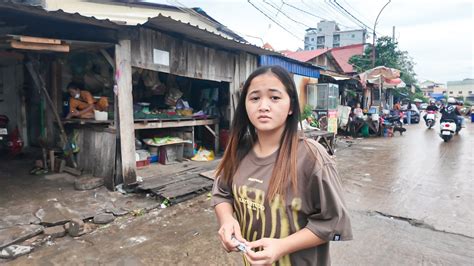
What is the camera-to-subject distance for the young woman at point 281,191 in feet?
4.03

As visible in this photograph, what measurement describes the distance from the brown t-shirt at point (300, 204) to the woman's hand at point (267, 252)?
0.37ft

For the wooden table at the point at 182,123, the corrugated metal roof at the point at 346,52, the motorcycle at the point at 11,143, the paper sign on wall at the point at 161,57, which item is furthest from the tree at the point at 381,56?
the motorcycle at the point at 11,143

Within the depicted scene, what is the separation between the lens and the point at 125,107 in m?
5.36

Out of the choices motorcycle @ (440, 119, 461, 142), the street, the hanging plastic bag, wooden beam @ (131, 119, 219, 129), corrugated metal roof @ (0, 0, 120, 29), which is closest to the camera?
the street

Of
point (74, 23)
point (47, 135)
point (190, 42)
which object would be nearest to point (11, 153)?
point (47, 135)

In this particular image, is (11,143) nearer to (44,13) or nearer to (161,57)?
(161,57)

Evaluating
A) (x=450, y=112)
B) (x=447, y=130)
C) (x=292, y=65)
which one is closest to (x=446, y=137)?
(x=447, y=130)

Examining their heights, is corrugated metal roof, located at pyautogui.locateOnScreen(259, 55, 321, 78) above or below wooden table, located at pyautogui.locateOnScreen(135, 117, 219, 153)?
above

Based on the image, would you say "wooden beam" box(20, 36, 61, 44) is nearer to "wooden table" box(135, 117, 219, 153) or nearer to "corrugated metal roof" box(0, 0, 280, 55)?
"corrugated metal roof" box(0, 0, 280, 55)

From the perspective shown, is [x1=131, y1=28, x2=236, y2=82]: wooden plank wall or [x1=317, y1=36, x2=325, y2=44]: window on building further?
[x1=317, y1=36, x2=325, y2=44]: window on building

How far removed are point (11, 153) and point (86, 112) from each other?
2.84m

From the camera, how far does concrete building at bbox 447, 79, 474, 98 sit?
7756 centimetres

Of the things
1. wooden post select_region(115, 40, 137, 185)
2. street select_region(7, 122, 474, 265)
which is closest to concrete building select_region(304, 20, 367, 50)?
street select_region(7, 122, 474, 265)

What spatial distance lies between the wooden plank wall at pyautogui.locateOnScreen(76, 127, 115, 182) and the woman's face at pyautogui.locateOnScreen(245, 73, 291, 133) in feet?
15.2
